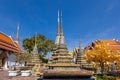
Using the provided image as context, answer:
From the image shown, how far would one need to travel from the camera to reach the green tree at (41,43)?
49.2 metres

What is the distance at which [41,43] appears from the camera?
49.1m

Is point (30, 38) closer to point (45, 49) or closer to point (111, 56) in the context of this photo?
point (45, 49)

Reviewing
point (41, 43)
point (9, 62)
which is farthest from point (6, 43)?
point (41, 43)

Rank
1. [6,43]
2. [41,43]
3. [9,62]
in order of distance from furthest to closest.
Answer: [41,43] < [9,62] < [6,43]

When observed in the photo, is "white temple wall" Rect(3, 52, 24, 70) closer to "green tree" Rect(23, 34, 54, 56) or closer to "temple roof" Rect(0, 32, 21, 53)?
"temple roof" Rect(0, 32, 21, 53)

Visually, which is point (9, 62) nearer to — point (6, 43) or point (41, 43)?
point (6, 43)

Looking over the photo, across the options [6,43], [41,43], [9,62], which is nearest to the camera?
[6,43]

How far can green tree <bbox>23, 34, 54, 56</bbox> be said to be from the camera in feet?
161

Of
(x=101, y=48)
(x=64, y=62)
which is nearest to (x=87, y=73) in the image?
(x=64, y=62)

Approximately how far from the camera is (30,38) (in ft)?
167

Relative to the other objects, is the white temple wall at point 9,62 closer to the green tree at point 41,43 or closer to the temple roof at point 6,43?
the temple roof at point 6,43

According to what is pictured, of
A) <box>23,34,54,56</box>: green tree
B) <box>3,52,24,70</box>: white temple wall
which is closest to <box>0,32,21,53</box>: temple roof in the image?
<box>3,52,24,70</box>: white temple wall

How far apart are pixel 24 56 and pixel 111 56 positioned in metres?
15.9

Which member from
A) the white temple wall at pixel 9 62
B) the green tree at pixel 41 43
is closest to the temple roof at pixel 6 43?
the white temple wall at pixel 9 62
